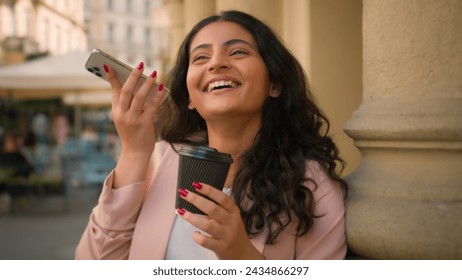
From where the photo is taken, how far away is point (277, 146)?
5.88 ft

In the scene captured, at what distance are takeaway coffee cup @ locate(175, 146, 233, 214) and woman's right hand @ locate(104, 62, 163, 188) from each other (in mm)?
310

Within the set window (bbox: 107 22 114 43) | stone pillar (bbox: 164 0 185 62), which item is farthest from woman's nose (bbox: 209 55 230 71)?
window (bbox: 107 22 114 43)

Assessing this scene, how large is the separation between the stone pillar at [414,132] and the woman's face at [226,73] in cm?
35

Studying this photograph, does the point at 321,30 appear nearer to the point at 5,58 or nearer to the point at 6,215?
the point at 6,215

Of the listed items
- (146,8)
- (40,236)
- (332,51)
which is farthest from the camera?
(146,8)

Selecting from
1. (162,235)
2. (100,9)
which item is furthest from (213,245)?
(100,9)

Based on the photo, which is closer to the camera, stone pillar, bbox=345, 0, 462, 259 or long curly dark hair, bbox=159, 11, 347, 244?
stone pillar, bbox=345, 0, 462, 259

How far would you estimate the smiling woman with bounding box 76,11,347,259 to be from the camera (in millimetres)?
1603

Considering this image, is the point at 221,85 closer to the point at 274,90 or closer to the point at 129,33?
the point at 274,90

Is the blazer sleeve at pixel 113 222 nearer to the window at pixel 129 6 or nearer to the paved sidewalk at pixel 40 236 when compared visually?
the paved sidewalk at pixel 40 236

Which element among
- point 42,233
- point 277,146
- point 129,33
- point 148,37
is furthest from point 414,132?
point 148,37

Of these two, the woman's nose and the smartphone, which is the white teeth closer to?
the woman's nose

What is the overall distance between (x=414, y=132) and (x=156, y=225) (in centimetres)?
78

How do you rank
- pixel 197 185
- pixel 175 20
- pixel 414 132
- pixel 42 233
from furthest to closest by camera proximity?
pixel 175 20, pixel 42 233, pixel 414 132, pixel 197 185
